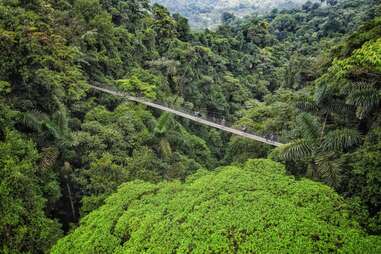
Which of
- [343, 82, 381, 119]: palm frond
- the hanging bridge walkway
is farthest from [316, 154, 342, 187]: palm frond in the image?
the hanging bridge walkway

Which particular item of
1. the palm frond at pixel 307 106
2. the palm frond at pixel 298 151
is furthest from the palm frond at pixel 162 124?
the palm frond at pixel 298 151

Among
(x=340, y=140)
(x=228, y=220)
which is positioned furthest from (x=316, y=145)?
(x=228, y=220)

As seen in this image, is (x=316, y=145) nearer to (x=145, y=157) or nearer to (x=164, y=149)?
(x=145, y=157)

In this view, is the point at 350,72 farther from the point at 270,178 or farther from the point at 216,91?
the point at 216,91

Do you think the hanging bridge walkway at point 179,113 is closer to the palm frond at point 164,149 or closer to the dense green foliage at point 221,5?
the palm frond at point 164,149

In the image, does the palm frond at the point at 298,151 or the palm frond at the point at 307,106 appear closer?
the palm frond at the point at 298,151
